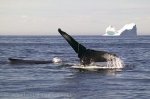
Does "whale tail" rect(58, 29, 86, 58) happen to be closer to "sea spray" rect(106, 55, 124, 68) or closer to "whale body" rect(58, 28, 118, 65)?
"whale body" rect(58, 28, 118, 65)

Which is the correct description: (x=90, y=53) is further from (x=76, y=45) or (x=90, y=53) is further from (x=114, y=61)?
(x=114, y=61)

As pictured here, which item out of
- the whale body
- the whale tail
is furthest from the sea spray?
the whale tail

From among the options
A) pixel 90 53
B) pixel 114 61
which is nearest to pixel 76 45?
pixel 90 53

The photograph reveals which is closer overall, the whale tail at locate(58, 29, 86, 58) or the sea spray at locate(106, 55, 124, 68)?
the whale tail at locate(58, 29, 86, 58)

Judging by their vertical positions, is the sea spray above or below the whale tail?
below

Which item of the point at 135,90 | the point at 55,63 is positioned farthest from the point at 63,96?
the point at 55,63

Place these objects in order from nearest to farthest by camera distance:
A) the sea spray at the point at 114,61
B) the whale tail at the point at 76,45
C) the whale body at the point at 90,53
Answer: the whale body at the point at 90,53 < the whale tail at the point at 76,45 < the sea spray at the point at 114,61

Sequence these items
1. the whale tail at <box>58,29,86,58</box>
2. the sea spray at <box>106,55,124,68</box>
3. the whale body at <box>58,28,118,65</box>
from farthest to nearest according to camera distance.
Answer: the sea spray at <box>106,55,124,68</box>, the whale tail at <box>58,29,86,58</box>, the whale body at <box>58,28,118,65</box>

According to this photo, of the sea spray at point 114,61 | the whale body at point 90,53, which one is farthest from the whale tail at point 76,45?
the sea spray at point 114,61

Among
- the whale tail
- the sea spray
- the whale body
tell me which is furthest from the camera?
the sea spray

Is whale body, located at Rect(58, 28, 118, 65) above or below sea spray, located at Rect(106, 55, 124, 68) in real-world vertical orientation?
above

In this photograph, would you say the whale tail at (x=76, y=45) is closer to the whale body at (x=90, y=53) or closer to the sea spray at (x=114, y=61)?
the whale body at (x=90, y=53)

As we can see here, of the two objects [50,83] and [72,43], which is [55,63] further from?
[50,83]

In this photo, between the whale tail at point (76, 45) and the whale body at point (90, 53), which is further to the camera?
the whale tail at point (76, 45)
